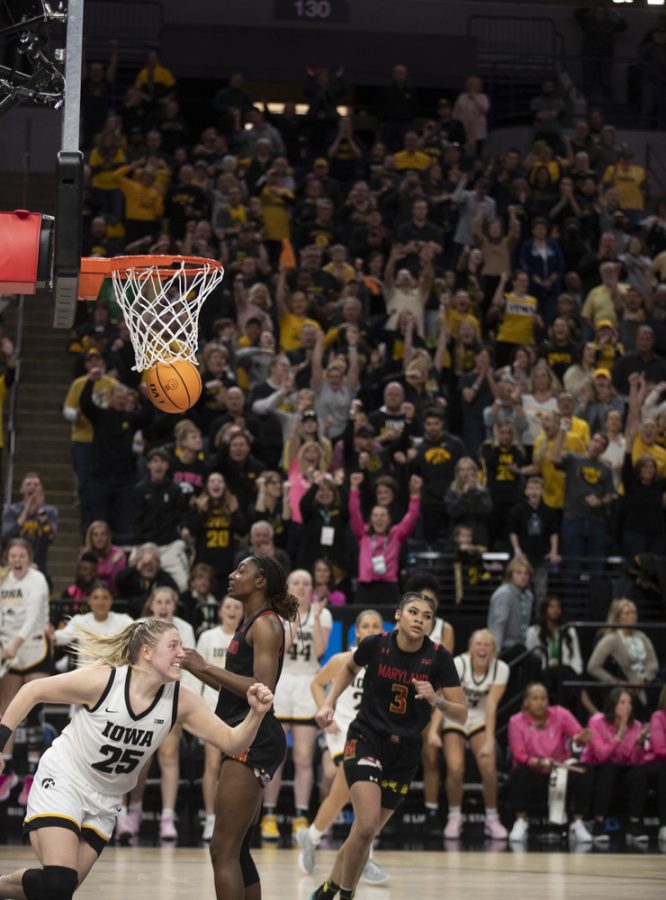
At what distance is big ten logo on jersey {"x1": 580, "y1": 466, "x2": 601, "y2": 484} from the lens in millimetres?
15320

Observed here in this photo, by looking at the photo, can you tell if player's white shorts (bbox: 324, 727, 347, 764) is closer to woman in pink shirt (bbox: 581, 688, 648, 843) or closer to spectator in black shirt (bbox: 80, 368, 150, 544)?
woman in pink shirt (bbox: 581, 688, 648, 843)

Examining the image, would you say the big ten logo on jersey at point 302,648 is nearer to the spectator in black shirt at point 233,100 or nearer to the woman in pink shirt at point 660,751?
the woman in pink shirt at point 660,751

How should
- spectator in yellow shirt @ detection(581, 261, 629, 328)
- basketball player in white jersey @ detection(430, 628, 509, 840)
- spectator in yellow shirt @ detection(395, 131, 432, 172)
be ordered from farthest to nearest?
spectator in yellow shirt @ detection(395, 131, 432, 172)
spectator in yellow shirt @ detection(581, 261, 629, 328)
basketball player in white jersey @ detection(430, 628, 509, 840)

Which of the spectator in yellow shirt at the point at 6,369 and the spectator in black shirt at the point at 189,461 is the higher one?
the spectator in yellow shirt at the point at 6,369

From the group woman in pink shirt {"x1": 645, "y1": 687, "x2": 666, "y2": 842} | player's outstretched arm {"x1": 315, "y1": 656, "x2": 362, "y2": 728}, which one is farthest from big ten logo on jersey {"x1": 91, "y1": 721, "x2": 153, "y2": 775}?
woman in pink shirt {"x1": 645, "y1": 687, "x2": 666, "y2": 842}

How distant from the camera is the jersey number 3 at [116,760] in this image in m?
6.81

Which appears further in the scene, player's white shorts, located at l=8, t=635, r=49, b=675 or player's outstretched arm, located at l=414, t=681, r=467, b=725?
player's white shorts, located at l=8, t=635, r=49, b=675

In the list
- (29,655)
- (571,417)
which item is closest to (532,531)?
(571,417)

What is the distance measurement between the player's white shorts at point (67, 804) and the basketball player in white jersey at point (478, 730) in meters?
6.41

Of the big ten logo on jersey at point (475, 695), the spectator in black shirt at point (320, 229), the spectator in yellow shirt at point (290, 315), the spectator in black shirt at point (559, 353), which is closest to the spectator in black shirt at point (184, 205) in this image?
the spectator in black shirt at point (320, 229)

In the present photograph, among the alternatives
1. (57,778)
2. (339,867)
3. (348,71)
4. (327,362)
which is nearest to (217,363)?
(327,362)

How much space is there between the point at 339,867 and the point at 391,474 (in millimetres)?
6946

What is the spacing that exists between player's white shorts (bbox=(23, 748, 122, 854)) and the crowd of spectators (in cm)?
639

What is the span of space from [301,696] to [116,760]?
20.7ft
